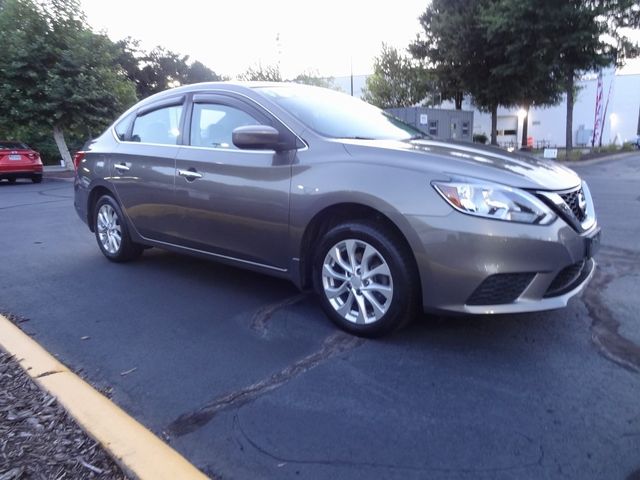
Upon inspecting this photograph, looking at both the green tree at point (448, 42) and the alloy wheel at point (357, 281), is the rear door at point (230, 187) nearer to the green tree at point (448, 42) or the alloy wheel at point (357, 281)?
the alloy wheel at point (357, 281)

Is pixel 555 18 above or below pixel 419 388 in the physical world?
above

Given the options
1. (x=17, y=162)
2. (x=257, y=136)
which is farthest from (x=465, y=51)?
(x=257, y=136)

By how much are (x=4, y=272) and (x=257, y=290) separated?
281 cm

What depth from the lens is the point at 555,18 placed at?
1755 centimetres

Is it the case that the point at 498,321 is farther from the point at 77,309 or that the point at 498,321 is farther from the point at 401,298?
the point at 77,309

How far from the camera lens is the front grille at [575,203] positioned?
308 centimetres

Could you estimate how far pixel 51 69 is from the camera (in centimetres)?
1883

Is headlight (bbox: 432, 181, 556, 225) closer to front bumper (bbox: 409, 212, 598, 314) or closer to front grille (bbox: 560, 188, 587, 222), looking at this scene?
front bumper (bbox: 409, 212, 598, 314)

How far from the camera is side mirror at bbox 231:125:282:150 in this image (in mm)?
3389

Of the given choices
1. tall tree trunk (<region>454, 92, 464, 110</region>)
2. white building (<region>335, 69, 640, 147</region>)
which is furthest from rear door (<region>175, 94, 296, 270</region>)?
white building (<region>335, 69, 640, 147</region>)

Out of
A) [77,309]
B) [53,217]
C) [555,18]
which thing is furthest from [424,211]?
[555,18]

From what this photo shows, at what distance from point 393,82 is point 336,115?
1289 inches

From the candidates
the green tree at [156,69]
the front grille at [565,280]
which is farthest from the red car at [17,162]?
the green tree at [156,69]

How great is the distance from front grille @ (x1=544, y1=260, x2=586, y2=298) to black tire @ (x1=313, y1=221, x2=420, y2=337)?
0.74 metres
